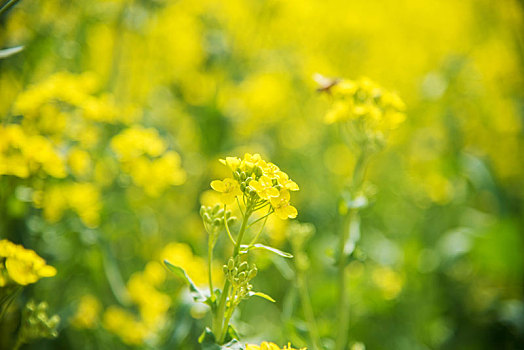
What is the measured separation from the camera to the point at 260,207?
1.25m

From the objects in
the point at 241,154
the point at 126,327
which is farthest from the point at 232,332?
the point at 241,154

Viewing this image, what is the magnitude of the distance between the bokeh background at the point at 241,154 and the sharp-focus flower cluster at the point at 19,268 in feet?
1.55

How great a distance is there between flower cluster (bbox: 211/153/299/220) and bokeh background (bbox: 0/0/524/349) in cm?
45

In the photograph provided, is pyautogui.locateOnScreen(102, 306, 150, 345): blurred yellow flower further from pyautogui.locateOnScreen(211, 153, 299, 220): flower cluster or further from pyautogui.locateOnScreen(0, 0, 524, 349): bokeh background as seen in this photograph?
pyautogui.locateOnScreen(211, 153, 299, 220): flower cluster

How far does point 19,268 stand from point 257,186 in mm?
692

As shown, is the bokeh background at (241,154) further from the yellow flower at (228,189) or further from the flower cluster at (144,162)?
the yellow flower at (228,189)

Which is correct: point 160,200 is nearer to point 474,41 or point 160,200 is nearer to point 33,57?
point 33,57

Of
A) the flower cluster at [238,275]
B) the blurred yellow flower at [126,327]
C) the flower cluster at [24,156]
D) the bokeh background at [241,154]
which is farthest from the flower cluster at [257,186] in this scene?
the blurred yellow flower at [126,327]

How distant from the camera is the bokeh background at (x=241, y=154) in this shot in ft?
6.63

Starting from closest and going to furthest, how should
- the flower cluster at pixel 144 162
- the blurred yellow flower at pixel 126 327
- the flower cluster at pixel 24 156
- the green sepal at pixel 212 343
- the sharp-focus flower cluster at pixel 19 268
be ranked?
the green sepal at pixel 212 343, the sharp-focus flower cluster at pixel 19 268, the flower cluster at pixel 24 156, the blurred yellow flower at pixel 126 327, the flower cluster at pixel 144 162

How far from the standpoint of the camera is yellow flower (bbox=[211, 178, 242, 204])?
122 centimetres

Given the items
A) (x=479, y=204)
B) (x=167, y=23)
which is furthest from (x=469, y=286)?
(x=167, y=23)

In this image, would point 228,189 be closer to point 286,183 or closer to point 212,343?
point 286,183

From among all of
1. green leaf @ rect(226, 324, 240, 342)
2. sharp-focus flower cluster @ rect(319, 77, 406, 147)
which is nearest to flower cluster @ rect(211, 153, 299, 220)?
green leaf @ rect(226, 324, 240, 342)
